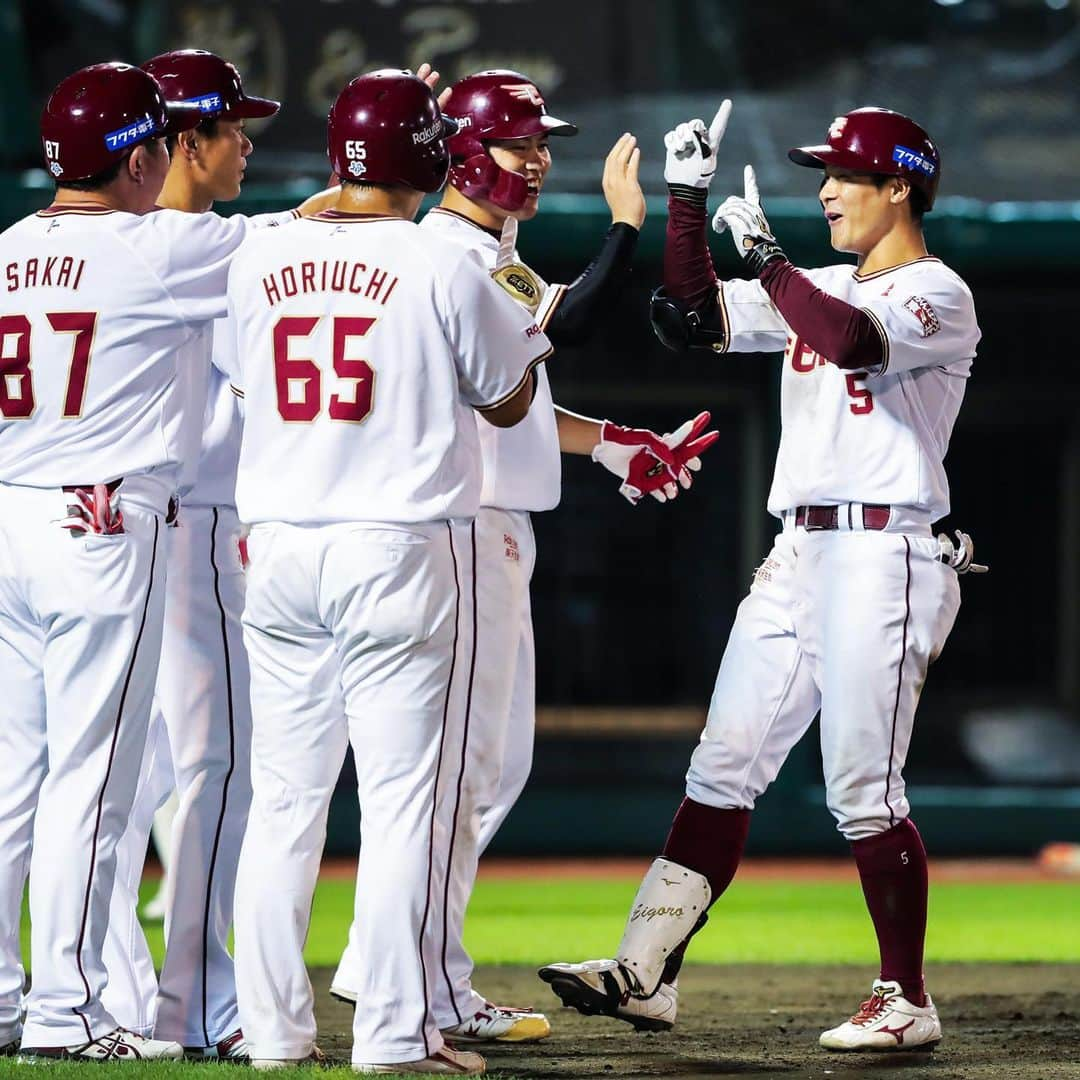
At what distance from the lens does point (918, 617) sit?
426 centimetres

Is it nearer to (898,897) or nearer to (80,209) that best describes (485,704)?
(898,897)

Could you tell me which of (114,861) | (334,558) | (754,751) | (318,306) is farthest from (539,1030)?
(318,306)

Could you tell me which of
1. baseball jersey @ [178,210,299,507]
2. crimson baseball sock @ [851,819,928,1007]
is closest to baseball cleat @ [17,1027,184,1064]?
baseball jersey @ [178,210,299,507]

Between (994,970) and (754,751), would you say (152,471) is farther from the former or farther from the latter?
(994,970)

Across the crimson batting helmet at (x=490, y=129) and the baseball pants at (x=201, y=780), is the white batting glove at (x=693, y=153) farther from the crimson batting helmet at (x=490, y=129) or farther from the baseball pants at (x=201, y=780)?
the baseball pants at (x=201, y=780)

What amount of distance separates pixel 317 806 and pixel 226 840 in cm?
49

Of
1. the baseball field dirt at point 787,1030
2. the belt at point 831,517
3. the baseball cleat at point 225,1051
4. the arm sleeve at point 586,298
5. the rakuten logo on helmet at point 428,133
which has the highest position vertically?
the rakuten logo on helmet at point 428,133

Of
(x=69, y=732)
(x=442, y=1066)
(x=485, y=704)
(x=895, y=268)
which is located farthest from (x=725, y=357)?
(x=442, y=1066)

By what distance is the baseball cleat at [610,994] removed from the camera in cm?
418

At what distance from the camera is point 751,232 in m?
4.36

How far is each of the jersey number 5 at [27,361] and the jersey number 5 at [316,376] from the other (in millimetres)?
501

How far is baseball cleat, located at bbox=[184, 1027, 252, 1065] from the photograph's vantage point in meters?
3.90

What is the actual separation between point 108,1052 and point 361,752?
2.69ft

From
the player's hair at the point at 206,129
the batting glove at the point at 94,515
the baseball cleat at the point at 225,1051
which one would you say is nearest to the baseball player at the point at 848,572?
the baseball cleat at the point at 225,1051
